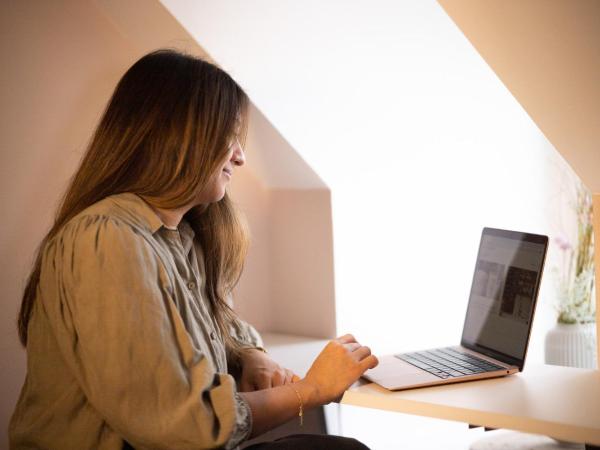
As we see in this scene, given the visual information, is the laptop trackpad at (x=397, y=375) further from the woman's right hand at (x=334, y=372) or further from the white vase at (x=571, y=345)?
the white vase at (x=571, y=345)

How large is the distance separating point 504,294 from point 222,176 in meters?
0.63

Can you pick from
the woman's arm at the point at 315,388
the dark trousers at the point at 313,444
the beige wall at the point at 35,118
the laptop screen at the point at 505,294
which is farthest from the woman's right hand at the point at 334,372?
the beige wall at the point at 35,118

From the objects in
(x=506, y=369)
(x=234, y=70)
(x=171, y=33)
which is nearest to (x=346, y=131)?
(x=234, y=70)

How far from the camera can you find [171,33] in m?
2.15

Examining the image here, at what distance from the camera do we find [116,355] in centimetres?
110

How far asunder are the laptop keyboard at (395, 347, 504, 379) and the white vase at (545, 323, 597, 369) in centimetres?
103

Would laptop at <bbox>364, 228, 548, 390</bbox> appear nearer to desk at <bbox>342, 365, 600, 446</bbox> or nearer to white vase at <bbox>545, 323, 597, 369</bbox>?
desk at <bbox>342, 365, 600, 446</bbox>

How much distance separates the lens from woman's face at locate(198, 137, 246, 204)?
136 cm

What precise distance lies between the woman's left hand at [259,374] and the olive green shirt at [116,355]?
313 millimetres

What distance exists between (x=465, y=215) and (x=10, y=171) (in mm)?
1649

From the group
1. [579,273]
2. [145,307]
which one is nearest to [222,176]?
[145,307]

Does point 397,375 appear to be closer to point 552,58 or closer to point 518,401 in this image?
point 518,401

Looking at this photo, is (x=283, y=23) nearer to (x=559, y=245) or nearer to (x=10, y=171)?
(x=10, y=171)

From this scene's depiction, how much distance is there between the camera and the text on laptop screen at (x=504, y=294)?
4.96 feet
